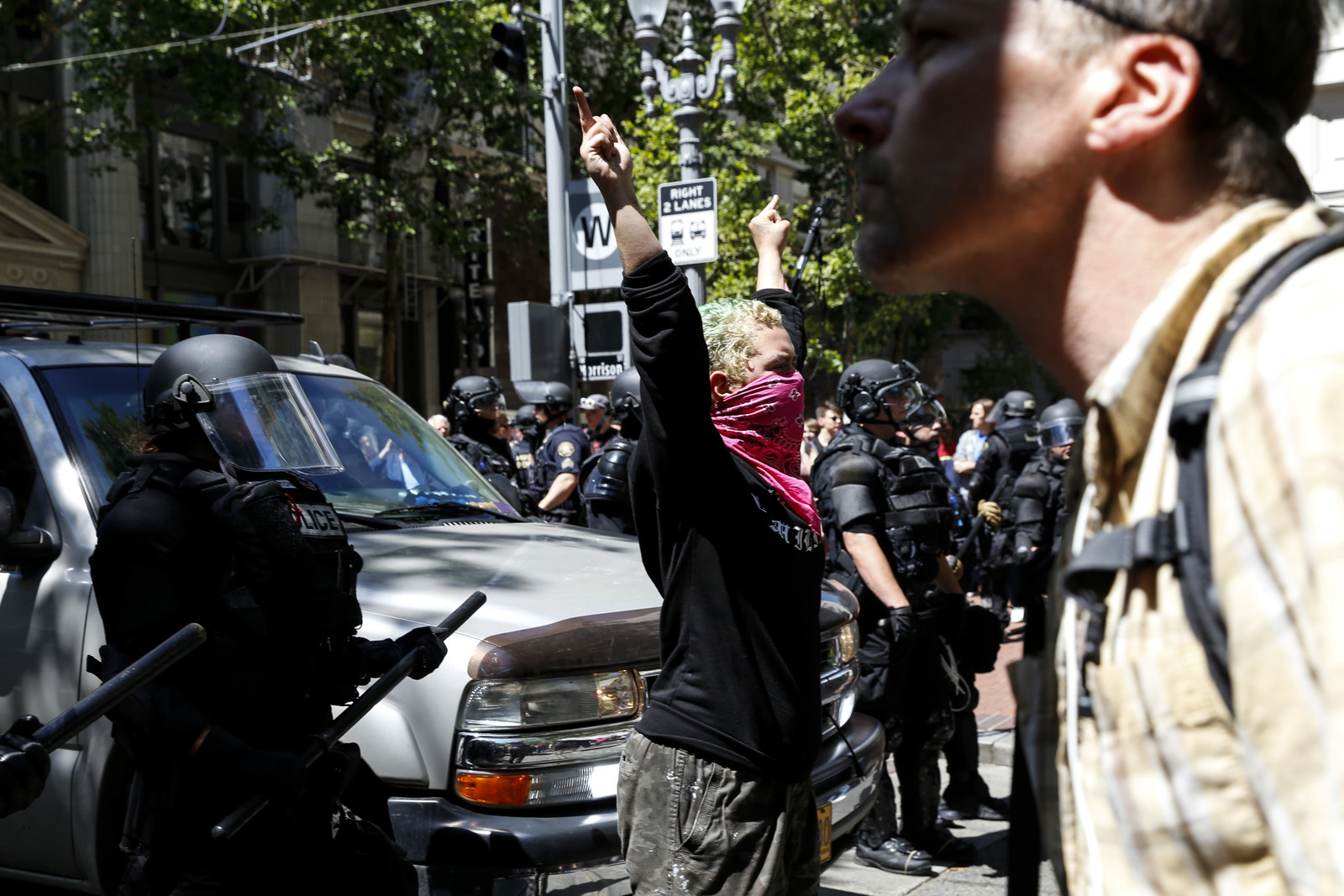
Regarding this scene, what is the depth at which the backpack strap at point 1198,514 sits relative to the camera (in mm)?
889

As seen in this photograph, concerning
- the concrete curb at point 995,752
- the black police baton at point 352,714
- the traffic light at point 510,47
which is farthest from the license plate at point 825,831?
the traffic light at point 510,47

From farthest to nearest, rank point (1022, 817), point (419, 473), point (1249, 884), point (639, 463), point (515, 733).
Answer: point (419, 473) < point (515, 733) < point (639, 463) < point (1022, 817) < point (1249, 884)

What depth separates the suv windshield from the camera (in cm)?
407

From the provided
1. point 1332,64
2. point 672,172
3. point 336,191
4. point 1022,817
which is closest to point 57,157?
point 336,191

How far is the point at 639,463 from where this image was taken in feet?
9.61

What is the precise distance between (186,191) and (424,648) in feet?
83.6

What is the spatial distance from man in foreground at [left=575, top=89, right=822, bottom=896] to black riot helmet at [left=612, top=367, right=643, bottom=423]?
15.7ft

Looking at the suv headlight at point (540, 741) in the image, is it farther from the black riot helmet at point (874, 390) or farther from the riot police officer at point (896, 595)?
the black riot helmet at point (874, 390)

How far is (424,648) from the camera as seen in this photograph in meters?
3.20

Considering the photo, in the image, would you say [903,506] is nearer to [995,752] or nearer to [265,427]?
[995,752]

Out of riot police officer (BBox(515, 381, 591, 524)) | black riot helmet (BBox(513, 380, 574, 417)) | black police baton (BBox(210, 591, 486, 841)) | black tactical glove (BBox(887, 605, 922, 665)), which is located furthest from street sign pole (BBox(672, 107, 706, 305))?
black police baton (BBox(210, 591, 486, 841))

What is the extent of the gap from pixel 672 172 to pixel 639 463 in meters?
17.5

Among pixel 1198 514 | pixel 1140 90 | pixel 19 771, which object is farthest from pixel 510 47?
pixel 1198 514

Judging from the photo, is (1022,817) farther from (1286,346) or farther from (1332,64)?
(1332,64)
